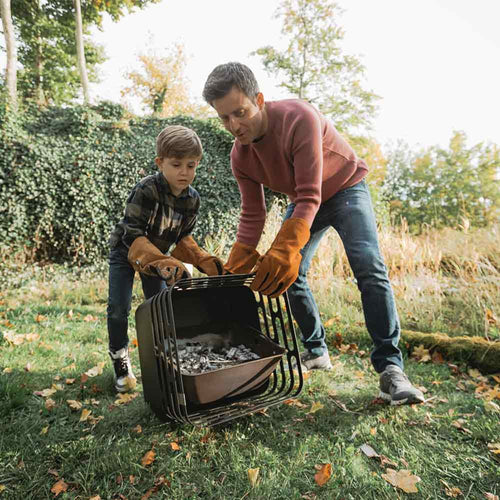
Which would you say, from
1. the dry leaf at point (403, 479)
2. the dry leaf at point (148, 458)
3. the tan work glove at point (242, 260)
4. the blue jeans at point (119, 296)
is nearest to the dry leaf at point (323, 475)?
the dry leaf at point (403, 479)

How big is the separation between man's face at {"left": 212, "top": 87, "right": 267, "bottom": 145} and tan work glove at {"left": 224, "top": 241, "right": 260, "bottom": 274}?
0.57 metres

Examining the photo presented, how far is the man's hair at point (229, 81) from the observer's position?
1.63 m

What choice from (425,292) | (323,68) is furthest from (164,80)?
(425,292)

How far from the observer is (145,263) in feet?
5.44

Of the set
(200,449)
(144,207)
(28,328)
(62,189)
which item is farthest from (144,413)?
(62,189)

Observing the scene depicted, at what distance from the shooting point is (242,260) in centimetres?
188

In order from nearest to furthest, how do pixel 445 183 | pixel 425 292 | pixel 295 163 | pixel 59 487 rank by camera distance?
pixel 59 487
pixel 295 163
pixel 425 292
pixel 445 183

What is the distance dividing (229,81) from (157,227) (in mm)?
896

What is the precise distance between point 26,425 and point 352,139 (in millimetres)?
12255

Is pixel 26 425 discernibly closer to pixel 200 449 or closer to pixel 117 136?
pixel 200 449

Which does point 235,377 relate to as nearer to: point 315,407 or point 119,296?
point 315,407

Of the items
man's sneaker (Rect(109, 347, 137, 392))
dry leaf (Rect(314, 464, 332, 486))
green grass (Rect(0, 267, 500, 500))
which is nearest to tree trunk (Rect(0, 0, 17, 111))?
green grass (Rect(0, 267, 500, 500))

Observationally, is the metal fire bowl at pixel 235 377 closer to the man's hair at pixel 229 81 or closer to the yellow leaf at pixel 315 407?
the yellow leaf at pixel 315 407

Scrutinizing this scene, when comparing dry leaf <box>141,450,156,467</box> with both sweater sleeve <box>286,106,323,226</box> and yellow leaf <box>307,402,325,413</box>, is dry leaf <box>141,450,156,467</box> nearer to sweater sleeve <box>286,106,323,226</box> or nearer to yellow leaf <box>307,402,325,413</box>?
yellow leaf <box>307,402,325,413</box>
